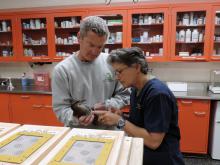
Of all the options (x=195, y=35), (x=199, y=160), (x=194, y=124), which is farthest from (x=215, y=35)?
(x=199, y=160)

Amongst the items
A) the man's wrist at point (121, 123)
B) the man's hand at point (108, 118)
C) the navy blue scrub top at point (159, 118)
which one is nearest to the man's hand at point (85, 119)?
the man's hand at point (108, 118)

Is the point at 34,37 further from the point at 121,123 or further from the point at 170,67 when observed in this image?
the point at 121,123

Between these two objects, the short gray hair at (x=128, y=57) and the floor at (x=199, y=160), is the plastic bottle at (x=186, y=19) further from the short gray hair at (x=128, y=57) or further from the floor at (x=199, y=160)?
the short gray hair at (x=128, y=57)

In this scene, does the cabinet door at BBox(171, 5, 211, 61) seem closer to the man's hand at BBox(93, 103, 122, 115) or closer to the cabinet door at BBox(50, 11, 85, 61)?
the cabinet door at BBox(50, 11, 85, 61)

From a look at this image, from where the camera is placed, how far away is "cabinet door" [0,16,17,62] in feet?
11.3

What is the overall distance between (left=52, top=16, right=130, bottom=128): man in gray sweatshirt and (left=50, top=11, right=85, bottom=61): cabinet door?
1932 mm

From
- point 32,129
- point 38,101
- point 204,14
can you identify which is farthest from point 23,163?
point 204,14

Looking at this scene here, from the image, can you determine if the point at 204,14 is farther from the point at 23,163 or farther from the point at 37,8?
the point at 23,163

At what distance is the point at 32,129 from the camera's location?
3.18 ft

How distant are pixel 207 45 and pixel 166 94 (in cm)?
210

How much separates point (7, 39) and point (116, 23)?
195cm

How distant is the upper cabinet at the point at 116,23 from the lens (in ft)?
10.1

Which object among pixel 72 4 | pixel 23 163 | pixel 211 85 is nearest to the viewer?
pixel 23 163

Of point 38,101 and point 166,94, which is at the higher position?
point 166,94
